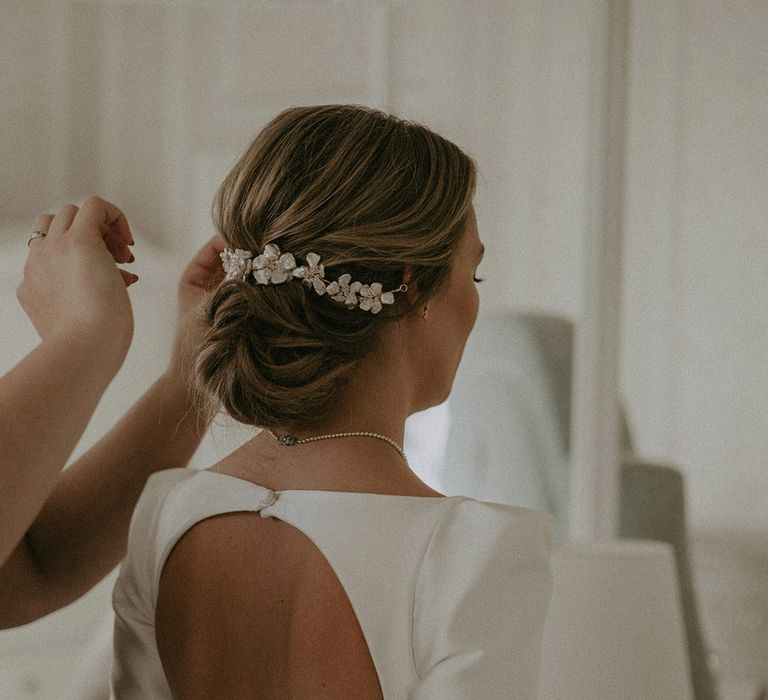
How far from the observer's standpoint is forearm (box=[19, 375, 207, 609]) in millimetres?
1015

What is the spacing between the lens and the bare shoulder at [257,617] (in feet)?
2.64

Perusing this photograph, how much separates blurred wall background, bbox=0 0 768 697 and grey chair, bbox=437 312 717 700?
9 centimetres

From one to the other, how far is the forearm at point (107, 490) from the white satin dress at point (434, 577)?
20cm

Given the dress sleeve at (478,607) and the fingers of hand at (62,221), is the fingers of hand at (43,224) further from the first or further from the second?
the dress sleeve at (478,607)

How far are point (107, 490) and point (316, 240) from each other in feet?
1.26

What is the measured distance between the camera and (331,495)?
2.73ft

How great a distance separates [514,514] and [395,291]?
22cm

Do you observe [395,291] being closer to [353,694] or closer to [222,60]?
[353,694]

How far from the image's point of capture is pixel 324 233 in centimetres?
85

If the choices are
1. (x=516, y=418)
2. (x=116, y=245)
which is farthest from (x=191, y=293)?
(x=516, y=418)

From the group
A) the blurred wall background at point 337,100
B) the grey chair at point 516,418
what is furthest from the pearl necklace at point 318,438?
the grey chair at point 516,418

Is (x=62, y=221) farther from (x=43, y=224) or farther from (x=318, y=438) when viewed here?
(x=318, y=438)

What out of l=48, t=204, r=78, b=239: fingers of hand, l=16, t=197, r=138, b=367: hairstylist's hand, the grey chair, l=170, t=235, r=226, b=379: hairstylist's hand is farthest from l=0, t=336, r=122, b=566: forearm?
the grey chair

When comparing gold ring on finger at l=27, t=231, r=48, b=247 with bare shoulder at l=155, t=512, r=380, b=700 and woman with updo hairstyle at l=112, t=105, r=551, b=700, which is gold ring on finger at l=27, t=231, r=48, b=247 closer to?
woman with updo hairstyle at l=112, t=105, r=551, b=700
